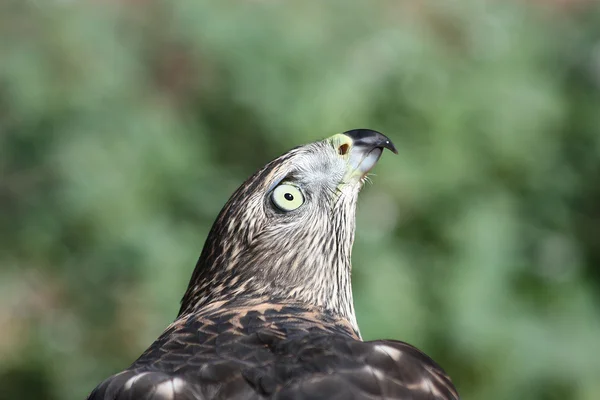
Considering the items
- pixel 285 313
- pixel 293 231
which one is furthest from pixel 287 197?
pixel 285 313

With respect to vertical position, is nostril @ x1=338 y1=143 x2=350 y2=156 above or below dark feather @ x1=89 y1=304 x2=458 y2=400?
above

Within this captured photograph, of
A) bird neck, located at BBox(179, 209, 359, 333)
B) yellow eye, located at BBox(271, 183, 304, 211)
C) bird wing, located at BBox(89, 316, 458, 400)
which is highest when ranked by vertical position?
yellow eye, located at BBox(271, 183, 304, 211)

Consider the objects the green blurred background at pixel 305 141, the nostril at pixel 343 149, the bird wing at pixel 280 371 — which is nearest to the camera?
the bird wing at pixel 280 371

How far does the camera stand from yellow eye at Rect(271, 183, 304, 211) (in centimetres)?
327

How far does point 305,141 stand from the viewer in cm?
625

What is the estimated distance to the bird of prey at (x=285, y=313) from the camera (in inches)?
94.3

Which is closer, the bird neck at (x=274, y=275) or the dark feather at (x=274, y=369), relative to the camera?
the dark feather at (x=274, y=369)

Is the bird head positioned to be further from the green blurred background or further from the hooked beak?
the green blurred background

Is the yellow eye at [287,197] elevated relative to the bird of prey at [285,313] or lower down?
elevated

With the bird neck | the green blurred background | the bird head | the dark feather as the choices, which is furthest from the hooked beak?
the green blurred background

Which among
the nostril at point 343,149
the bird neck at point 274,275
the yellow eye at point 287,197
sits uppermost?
the nostril at point 343,149

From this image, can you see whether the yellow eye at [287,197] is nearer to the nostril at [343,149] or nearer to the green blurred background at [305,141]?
the nostril at [343,149]

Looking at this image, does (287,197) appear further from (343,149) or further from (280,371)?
(280,371)

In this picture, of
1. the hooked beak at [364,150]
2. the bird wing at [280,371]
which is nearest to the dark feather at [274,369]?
the bird wing at [280,371]
